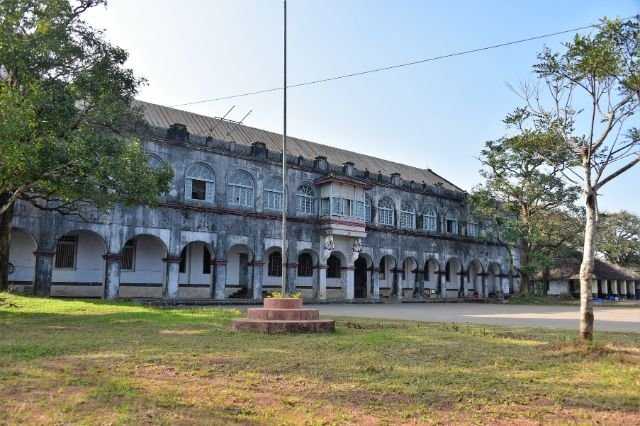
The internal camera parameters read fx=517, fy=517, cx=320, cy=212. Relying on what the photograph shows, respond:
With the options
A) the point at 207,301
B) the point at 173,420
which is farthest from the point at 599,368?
the point at 207,301

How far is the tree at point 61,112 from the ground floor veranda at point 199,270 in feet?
15.2

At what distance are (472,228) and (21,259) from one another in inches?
1071

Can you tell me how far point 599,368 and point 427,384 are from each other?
2328 millimetres

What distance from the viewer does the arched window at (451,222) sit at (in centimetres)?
3396

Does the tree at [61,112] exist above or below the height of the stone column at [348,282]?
above

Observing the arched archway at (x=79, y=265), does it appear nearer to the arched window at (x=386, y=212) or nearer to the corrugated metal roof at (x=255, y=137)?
the corrugated metal roof at (x=255, y=137)

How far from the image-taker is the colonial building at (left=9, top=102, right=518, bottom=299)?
65.5ft

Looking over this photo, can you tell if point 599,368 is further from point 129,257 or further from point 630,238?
point 630,238

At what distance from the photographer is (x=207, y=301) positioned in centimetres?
2030

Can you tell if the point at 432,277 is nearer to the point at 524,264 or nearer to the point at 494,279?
the point at 524,264

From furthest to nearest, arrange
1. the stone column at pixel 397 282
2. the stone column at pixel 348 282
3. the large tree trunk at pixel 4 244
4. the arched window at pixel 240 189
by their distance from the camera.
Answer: the stone column at pixel 397 282 < the stone column at pixel 348 282 < the arched window at pixel 240 189 < the large tree trunk at pixel 4 244

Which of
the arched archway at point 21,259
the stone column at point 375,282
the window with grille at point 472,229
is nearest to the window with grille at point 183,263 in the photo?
the arched archway at point 21,259

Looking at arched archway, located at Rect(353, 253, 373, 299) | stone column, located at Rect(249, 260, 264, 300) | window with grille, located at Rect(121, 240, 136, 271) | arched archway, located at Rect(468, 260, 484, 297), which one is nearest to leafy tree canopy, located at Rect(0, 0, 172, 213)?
window with grille, located at Rect(121, 240, 136, 271)

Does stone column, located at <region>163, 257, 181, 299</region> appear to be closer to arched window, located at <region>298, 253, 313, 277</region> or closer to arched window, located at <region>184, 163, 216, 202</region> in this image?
arched window, located at <region>184, 163, 216, 202</region>
